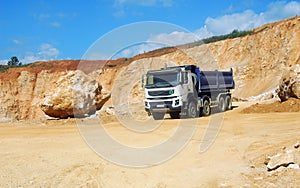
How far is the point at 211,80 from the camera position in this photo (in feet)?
53.2

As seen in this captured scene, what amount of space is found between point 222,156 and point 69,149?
381cm

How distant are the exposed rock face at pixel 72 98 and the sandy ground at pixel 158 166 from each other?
659cm

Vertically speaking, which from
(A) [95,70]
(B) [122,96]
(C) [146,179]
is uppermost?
(A) [95,70]

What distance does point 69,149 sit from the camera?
811 cm

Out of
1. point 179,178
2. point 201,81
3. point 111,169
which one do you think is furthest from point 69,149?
point 201,81

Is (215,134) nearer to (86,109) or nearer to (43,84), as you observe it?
(86,109)

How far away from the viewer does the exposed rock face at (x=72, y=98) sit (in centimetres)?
1621

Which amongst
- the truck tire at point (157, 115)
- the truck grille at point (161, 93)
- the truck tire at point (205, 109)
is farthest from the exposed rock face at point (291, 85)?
the truck tire at point (157, 115)

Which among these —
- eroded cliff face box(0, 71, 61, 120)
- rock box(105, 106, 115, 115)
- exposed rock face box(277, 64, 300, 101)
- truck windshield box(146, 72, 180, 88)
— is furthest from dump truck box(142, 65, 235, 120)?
eroded cliff face box(0, 71, 61, 120)

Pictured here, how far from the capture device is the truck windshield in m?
13.7

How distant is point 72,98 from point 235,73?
68.2 feet

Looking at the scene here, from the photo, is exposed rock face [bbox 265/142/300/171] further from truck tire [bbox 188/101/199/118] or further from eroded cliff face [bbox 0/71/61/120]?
eroded cliff face [bbox 0/71/61/120]

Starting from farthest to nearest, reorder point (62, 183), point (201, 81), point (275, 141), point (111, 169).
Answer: point (201, 81) < point (275, 141) < point (111, 169) < point (62, 183)

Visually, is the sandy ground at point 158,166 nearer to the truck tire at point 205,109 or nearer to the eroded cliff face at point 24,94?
the truck tire at point 205,109
